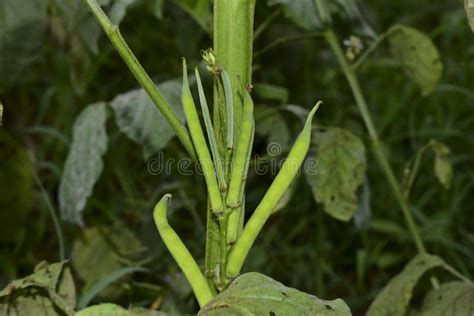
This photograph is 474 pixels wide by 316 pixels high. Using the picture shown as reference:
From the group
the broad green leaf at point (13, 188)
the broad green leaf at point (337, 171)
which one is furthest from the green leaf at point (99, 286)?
the broad green leaf at point (13, 188)

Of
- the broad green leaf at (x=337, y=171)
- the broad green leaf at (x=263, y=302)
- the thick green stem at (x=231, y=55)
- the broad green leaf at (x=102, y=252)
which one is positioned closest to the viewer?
the broad green leaf at (x=263, y=302)

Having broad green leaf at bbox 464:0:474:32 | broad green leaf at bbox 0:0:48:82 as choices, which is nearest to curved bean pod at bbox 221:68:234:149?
broad green leaf at bbox 464:0:474:32

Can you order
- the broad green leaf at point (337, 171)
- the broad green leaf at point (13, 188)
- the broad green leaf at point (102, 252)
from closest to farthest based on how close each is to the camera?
the broad green leaf at point (337, 171)
the broad green leaf at point (102, 252)
the broad green leaf at point (13, 188)

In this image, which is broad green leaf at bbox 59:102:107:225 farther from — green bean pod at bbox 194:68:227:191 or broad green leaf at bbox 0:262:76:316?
green bean pod at bbox 194:68:227:191

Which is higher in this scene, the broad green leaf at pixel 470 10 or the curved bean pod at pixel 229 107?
the curved bean pod at pixel 229 107

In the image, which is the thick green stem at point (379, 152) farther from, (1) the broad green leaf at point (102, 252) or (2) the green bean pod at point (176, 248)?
(2) the green bean pod at point (176, 248)

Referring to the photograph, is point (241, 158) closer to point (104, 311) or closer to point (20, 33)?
point (104, 311)

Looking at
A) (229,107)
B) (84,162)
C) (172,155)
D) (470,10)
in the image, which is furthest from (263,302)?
(172,155)
